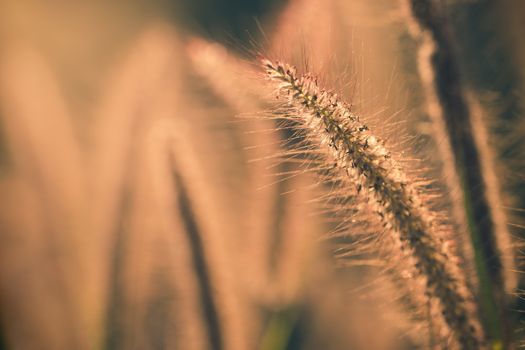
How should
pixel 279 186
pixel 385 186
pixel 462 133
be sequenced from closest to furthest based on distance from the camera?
pixel 385 186 → pixel 462 133 → pixel 279 186

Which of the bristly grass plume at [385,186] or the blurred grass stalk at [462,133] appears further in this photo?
the blurred grass stalk at [462,133]

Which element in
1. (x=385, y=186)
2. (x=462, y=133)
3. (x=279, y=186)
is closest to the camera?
(x=385, y=186)

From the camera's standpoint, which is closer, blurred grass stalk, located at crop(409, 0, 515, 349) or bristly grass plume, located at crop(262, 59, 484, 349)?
bristly grass plume, located at crop(262, 59, 484, 349)

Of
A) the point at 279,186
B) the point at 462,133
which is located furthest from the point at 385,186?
the point at 279,186

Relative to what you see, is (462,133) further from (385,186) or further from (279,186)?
(279,186)

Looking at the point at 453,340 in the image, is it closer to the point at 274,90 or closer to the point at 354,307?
the point at 274,90
